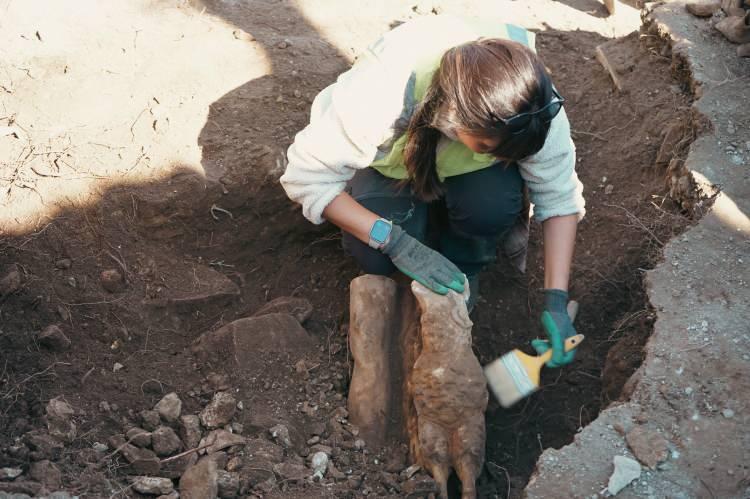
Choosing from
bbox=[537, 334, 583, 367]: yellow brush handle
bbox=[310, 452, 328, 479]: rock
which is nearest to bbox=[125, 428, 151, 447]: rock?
bbox=[310, 452, 328, 479]: rock

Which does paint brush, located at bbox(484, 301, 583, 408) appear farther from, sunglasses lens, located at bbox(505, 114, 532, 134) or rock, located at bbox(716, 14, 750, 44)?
rock, located at bbox(716, 14, 750, 44)

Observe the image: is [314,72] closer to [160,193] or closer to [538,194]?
[160,193]

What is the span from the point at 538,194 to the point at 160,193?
52.5 inches

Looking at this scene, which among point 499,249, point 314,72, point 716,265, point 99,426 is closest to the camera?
point 99,426

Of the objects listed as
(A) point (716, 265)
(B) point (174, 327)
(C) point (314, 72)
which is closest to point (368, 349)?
(B) point (174, 327)

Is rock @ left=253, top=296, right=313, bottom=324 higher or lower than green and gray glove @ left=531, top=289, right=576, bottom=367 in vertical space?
lower

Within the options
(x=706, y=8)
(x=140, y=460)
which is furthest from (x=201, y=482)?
(x=706, y=8)

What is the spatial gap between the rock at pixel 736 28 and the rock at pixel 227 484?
2.66 m

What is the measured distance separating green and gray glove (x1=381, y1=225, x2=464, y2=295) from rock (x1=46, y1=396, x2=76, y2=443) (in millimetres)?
1016

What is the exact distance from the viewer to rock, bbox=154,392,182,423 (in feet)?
7.63

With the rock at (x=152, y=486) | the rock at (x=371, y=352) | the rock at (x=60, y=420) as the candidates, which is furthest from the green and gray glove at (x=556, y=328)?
the rock at (x=60, y=420)

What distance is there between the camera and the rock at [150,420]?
2275 mm

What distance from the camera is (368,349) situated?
2.54 metres

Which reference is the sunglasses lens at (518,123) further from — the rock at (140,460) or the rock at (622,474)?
the rock at (140,460)
